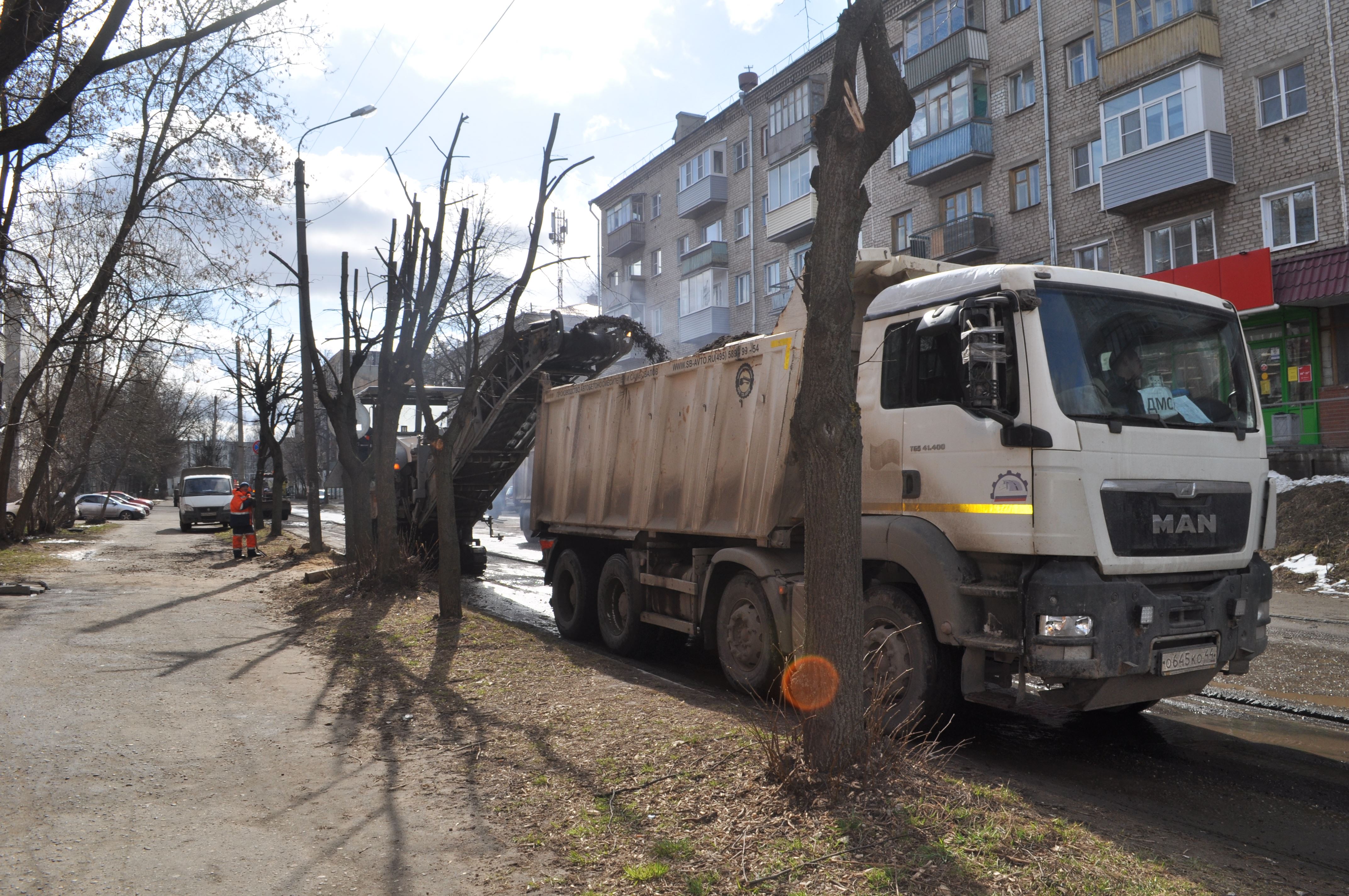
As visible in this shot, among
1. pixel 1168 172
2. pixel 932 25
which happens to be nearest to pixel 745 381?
pixel 1168 172

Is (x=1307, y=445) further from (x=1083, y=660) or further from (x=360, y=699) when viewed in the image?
(x=360, y=699)

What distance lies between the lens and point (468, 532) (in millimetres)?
17031

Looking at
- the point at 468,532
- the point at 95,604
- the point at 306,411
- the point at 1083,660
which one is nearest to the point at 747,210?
the point at 306,411

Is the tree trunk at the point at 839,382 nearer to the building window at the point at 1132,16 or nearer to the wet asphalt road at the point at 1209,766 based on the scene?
the wet asphalt road at the point at 1209,766

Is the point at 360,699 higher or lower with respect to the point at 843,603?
lower

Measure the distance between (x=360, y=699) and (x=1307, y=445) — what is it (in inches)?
711

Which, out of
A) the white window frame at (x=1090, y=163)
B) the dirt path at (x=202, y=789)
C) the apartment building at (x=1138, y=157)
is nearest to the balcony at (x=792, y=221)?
the apartment building at (x=1138, y=157)

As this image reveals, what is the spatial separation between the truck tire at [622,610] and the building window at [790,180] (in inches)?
905

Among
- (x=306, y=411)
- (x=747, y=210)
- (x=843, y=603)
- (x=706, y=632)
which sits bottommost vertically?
(x=706, y=632)

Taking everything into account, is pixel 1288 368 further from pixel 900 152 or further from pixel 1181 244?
pixel 900 152

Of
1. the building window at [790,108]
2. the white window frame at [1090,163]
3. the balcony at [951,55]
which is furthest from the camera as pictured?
the building window at [790,108]

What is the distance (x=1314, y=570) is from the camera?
14.2 m

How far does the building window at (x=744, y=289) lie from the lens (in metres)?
36.4

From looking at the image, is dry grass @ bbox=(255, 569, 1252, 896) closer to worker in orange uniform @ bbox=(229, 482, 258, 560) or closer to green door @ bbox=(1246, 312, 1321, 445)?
worker in orange uniform @ bbox=(229, 482, 258, 560)
